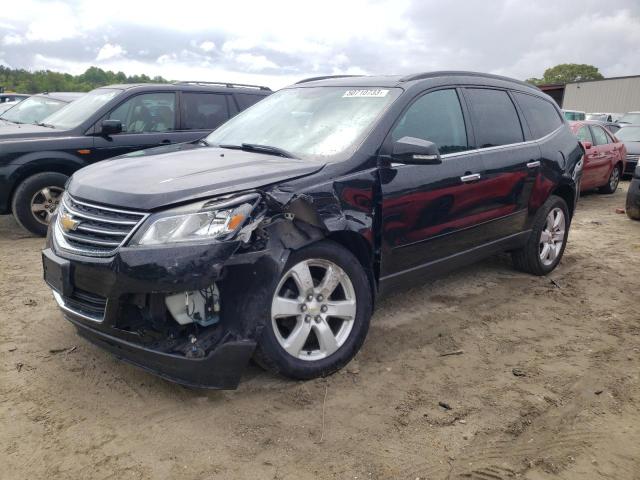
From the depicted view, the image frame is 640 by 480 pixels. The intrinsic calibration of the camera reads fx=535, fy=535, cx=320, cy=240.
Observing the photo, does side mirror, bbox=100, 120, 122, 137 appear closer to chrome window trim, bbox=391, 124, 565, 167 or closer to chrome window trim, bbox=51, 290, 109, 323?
chrome window trim, bbox=51, 290, 109, 323

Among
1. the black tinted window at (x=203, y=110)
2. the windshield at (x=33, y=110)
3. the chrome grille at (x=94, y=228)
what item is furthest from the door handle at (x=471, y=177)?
the windshield at (x=33, y=110)

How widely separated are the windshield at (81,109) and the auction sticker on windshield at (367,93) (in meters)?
4.04

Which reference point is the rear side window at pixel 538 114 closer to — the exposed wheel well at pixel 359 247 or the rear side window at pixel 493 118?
the rear side window at pixel 493 118

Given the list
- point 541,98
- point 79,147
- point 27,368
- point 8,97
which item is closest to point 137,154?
point 27,368

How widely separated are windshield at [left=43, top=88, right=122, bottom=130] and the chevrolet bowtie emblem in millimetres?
3888

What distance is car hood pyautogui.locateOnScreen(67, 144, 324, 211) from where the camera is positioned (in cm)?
272

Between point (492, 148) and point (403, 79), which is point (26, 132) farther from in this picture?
point (492, 148)

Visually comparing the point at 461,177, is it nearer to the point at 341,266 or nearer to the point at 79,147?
the point at 341,266

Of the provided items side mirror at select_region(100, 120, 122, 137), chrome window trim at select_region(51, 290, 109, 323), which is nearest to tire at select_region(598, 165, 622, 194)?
side mirror at select_region(100, 120, 122, 137)

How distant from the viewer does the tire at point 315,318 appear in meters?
2.89

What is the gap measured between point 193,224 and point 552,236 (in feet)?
12.9

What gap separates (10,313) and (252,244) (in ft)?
7.78

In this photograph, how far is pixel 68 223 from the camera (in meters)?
2.97

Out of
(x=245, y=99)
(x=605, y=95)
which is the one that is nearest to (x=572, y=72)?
(x=605, y=95)
